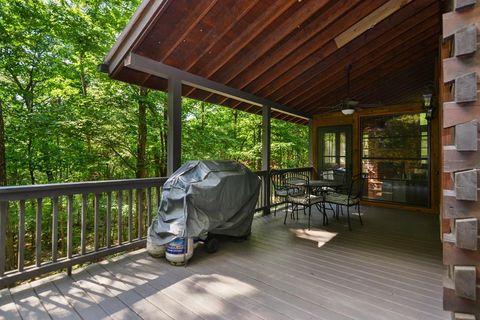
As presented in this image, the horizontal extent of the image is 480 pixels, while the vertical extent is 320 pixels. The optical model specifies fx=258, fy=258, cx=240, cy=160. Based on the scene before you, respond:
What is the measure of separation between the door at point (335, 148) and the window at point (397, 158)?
0.38 metres

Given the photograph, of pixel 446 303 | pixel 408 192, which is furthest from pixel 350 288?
→ pixel 408 192

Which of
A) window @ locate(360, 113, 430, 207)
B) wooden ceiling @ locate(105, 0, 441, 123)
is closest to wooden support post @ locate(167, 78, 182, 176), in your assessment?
wooden ceiling @ locate(105, 0, 441, 123)

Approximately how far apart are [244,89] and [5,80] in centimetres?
558

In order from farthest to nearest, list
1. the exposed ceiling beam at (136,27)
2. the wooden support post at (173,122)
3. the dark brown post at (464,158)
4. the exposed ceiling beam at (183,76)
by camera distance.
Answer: the wooden support post at (173,122)
the exposed ceiling beam at (183,76)
the exposed ceiling beam at (136,27)
the dark brown post at (464,158)

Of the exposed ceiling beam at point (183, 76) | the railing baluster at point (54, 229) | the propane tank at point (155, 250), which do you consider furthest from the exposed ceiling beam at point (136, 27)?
the propane tank at point (155, 250)

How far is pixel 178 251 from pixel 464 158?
265cm

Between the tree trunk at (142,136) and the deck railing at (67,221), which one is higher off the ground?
the tree trunk at (142,136)

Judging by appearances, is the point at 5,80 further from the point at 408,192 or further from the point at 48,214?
the point at 408,192

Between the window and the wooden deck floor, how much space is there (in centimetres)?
292

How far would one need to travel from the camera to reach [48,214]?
726 centimetres

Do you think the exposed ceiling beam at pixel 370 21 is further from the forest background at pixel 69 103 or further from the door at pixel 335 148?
the forest background at pixel 69 103

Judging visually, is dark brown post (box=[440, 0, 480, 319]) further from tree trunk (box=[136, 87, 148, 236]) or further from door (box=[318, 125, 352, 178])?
tree trunk (box=[136, 87, 148, 236])

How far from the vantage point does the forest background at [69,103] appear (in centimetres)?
540

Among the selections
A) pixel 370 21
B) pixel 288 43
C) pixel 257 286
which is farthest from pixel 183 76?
pixel 257 286
